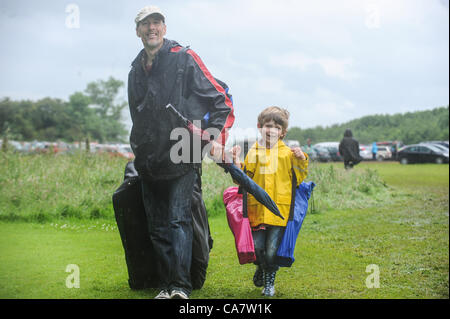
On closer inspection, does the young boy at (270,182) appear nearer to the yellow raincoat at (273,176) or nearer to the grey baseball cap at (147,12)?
the yellow raincoat at (273,176)

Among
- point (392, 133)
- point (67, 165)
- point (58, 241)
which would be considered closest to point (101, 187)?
point (67, 165)

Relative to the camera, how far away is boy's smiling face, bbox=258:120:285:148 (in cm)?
469

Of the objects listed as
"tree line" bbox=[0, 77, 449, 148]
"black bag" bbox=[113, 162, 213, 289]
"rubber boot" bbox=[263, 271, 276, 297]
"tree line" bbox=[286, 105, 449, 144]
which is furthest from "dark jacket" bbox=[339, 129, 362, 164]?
"tree line" bbox=[0, 77, 449, 148]

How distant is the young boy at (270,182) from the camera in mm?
4523

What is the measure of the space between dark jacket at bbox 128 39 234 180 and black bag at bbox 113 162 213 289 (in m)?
0.45

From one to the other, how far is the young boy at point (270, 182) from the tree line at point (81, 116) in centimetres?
5040

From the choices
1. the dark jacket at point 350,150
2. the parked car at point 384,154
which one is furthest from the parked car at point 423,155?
the dark jacket at point 350,150

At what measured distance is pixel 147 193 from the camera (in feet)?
13.7

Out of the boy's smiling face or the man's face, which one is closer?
the man's face

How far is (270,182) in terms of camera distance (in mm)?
4566

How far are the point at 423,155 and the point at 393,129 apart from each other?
34369mm

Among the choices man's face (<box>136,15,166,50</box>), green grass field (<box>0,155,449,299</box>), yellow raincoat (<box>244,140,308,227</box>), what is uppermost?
man's face (<box>136,15,166,50</box>)

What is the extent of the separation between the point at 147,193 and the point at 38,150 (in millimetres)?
12039

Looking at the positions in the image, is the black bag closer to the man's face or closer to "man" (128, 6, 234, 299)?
"man" (128, 6, 234, 299)
